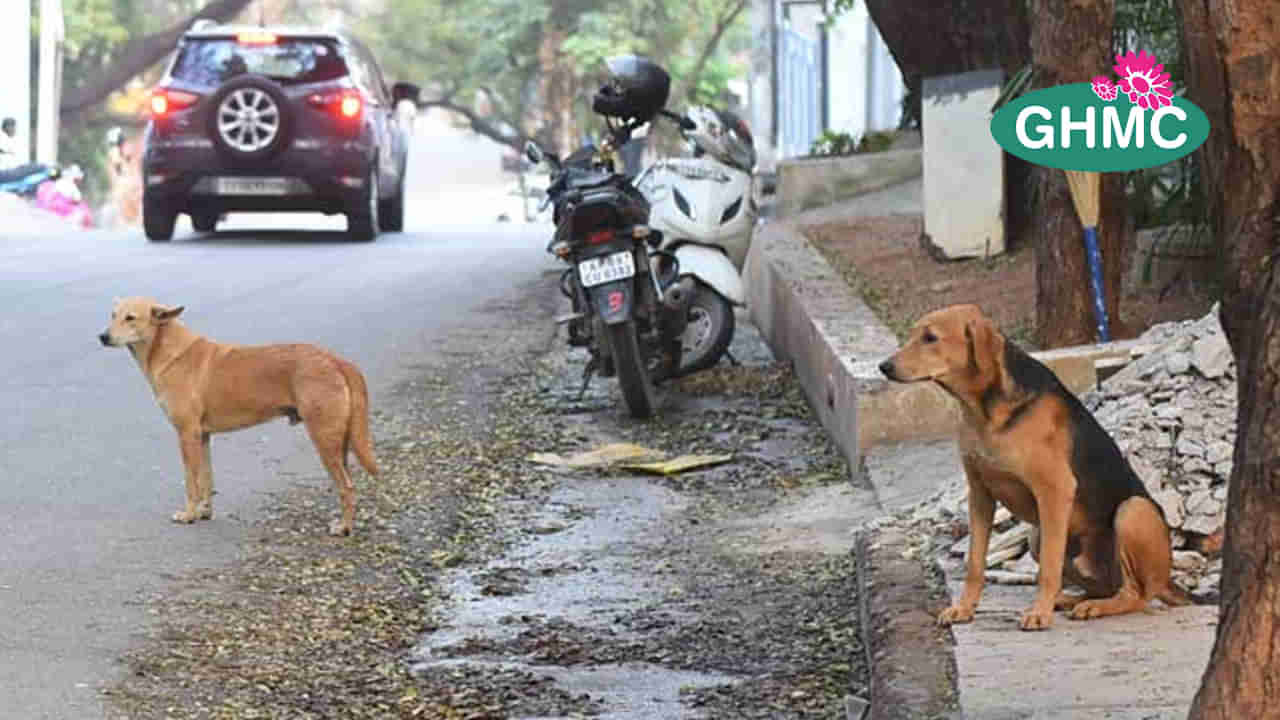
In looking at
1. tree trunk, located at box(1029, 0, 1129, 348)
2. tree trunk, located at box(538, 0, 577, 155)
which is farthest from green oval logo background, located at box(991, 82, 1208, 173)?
tree trunk, located at box(538, 0, 577, 155)

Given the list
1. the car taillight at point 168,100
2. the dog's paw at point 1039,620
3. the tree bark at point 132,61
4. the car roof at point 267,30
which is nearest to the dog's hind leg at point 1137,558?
the dog's paw at point 1039,620

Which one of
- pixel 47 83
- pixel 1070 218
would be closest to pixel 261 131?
pixel 1070 218

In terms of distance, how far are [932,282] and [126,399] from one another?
476cm

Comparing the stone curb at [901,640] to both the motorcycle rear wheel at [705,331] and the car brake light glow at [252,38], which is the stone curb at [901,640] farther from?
the car brake light glow at [252,38]

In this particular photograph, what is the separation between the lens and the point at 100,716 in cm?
550

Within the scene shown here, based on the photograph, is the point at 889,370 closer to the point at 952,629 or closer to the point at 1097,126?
the point at 952,629

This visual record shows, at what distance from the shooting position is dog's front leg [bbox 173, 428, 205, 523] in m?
7.79

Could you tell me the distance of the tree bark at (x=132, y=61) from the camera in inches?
1647

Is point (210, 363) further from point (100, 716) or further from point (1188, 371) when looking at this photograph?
point (1188, 371)

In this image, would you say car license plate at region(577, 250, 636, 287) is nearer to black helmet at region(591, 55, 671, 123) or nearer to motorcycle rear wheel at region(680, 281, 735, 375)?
motorcycle rear wheel at region(680, 281, 735, 375)

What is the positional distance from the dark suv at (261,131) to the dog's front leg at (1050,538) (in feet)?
48.4

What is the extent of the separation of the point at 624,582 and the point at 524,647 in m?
1.03

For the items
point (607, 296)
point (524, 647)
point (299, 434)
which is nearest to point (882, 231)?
point (607, 296)

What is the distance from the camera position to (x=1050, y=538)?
589 centimetres
